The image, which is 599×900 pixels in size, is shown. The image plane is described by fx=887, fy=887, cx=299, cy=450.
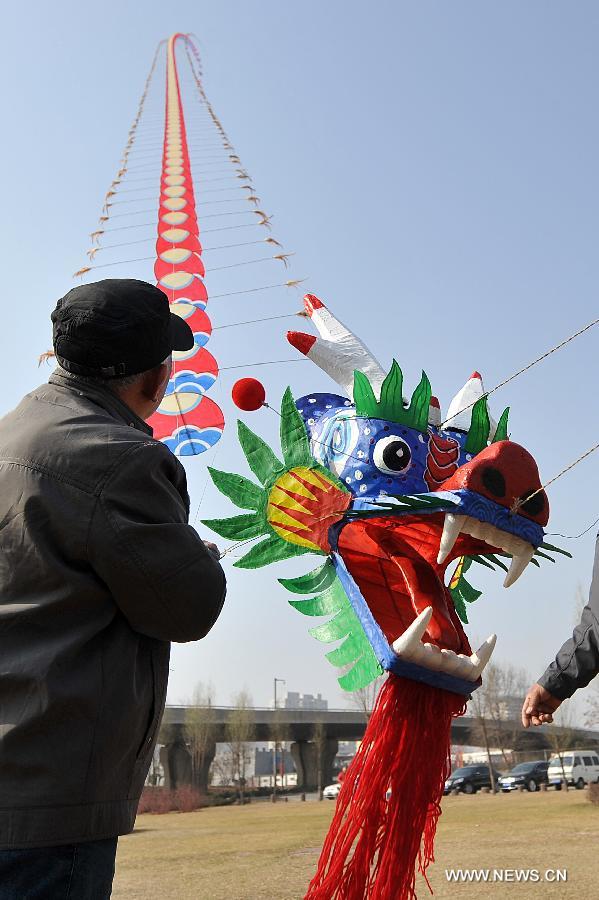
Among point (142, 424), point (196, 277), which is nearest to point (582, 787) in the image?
point (196, 277)

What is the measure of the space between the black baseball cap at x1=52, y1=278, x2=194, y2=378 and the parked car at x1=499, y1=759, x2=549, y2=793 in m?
22.2

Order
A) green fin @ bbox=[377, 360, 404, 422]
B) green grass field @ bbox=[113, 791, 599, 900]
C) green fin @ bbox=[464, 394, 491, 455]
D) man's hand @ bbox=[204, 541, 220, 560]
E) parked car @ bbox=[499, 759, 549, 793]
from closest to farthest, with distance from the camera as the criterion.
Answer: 1. man's hand @ bbox=[204, 541, 220, 560]
2. green fin @ bbox=[377, 360, 404, 422]
3. green fin @ bbox=[464, 394, 491, 455]
4. green grass field @ bbox=[113, 791, 599, 900]
5. parked car @ bbox=[499, 759, 549, 793]

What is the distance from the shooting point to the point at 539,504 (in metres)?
3.60

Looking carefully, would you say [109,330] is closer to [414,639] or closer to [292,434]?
[414,639]

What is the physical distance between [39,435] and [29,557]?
0.18m

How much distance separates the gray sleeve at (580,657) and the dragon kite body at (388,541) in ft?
1.63

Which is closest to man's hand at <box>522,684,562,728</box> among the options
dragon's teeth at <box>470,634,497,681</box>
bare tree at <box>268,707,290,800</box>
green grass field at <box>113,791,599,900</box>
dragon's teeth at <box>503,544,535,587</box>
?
dragon's teeth at <box>470,634,497,681</box>

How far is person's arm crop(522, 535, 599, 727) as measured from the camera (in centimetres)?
280

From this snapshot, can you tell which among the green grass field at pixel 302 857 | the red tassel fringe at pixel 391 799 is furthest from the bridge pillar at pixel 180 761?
the red tassel fringe at pixel 391 799

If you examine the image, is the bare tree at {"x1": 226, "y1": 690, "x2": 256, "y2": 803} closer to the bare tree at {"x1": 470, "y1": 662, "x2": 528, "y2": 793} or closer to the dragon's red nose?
the bare tree at {"x1": 470, "y1": 662, "x2": 528, "y2": 793}

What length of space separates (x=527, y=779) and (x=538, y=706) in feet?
67.3

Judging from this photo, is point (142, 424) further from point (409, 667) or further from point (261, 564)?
point (261, 564)

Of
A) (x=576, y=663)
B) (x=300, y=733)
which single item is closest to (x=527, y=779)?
(x=300, y=733)

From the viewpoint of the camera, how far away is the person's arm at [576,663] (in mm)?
2799
